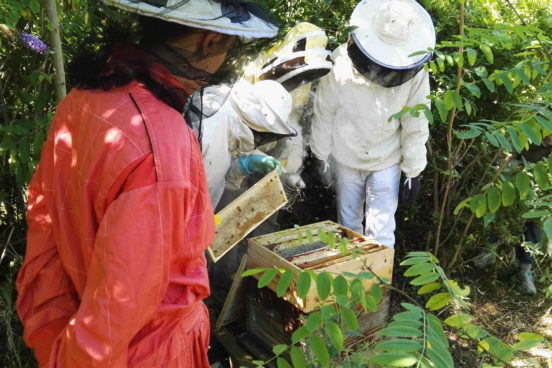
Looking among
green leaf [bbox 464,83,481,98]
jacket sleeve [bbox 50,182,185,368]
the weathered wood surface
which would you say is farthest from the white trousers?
jacket sleeve [bbox 50,182,185,368]

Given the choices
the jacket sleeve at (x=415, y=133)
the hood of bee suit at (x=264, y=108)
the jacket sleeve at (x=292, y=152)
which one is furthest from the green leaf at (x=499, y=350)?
the jacket sleeve at (x=415, y=133)

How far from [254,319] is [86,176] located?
6.71 feet

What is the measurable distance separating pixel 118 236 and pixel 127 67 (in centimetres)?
47

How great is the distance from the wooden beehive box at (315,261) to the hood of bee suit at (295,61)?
3.39ft

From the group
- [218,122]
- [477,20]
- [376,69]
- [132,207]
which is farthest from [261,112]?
[477,20]

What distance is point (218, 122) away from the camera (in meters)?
2.64

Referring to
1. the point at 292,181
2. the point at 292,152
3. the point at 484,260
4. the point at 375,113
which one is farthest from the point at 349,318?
the point at 484,260

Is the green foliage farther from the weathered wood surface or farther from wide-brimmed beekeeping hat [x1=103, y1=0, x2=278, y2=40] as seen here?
the weathered wood surface

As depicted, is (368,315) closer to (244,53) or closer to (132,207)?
(244,53)

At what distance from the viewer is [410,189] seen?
3.98 metres

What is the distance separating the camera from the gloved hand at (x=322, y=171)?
161 inches

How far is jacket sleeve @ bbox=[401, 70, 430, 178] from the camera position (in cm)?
371

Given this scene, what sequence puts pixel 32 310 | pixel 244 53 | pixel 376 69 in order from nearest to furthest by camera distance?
1. pixel 32 310
2. pixel 244 53
3. pixel 376 69

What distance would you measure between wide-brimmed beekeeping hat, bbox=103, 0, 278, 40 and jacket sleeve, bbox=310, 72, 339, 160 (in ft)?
8.22
